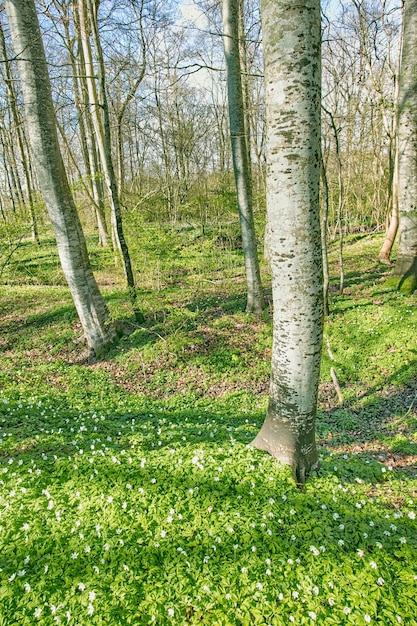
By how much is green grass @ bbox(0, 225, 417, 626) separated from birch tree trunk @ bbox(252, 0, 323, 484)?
62cm

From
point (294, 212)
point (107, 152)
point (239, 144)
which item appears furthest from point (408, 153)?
point (294, 212)

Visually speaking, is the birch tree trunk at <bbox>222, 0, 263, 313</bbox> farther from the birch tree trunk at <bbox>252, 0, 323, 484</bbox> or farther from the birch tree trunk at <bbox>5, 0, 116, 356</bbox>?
the birch tree trunk at <bbox>252, 0, 323, 484</bbox>

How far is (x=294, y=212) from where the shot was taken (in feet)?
10.5

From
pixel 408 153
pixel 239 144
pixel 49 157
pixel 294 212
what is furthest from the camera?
pixel 408 153

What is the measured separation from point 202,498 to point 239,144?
7839mm

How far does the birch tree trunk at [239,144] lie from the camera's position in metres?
7.95

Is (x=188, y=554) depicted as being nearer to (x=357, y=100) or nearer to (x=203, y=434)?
(x=203, y=434)

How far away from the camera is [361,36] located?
13.9m

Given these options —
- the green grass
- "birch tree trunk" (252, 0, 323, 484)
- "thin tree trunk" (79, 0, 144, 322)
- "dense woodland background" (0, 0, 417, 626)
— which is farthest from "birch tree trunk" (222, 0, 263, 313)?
"birch tree trunk" (252, 0, 323, 484)

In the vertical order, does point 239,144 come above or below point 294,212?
above

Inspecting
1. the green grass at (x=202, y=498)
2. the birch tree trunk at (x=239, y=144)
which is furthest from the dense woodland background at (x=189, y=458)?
the birch tree trunk at (x=239, y=144)

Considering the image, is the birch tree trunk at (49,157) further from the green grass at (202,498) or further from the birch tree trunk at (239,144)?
the birch tree trunk at (239,144)

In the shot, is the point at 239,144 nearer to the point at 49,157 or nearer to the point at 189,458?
the point at 49,157

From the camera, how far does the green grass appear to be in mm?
2465
